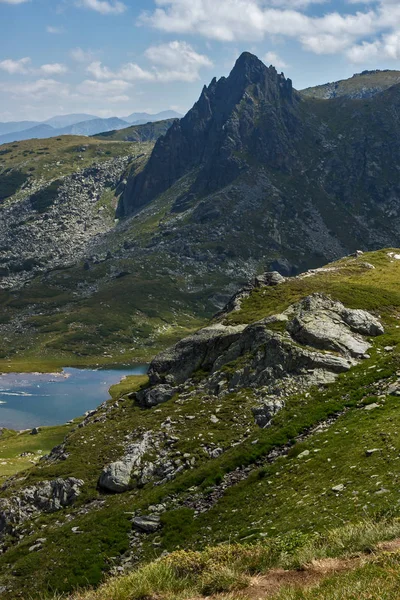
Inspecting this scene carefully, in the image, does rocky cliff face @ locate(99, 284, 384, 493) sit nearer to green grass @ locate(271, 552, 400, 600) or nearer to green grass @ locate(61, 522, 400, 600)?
green grass @ locate(61, 522, 400, 600)

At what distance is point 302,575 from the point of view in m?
14.9

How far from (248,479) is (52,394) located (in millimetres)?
134061

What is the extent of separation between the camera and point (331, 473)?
26.8 metres

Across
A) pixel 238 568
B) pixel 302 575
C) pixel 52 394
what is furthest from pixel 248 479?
pixel 52 394

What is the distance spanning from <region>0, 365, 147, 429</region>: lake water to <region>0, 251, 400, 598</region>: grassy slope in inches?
3536

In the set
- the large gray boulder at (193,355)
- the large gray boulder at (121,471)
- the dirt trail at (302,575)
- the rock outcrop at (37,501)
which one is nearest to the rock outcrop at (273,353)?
the large gray boulder at (193,355)

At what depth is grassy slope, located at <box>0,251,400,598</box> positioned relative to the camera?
77.8 ft

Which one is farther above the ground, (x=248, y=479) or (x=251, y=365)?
(x=251, y=365)

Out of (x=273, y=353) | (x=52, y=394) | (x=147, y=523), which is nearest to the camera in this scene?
(x=147, y=523)

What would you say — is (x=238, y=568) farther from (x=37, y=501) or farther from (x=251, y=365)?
(x=251, y=365)

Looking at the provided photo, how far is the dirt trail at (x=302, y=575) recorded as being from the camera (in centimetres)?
1398

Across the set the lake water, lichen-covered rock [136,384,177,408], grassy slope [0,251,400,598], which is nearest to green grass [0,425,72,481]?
the lake water

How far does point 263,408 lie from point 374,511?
66.5 feet

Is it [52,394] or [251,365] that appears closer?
[251,365]
